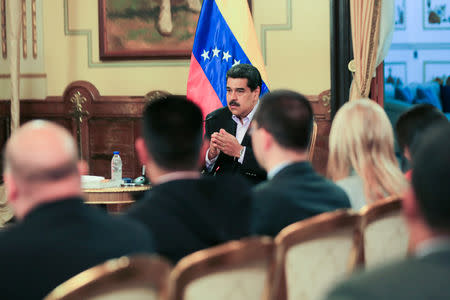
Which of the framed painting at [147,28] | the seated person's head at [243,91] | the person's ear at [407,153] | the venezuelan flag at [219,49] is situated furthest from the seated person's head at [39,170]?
the framed painting at [147,28]

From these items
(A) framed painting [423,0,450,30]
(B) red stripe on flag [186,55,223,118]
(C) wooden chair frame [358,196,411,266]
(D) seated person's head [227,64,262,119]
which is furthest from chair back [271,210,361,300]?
(A) framed painting [423,0,450,30]

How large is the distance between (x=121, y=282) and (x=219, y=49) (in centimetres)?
398

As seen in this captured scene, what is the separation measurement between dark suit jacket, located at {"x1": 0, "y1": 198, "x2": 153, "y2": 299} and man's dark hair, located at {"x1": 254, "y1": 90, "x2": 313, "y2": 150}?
2.79ft

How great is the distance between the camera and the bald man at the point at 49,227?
153 cm

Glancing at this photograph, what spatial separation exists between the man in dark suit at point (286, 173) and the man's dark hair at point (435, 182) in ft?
3.71

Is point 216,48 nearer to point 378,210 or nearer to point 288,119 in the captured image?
point 288,119

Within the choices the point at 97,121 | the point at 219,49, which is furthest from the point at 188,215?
the point at 97,121

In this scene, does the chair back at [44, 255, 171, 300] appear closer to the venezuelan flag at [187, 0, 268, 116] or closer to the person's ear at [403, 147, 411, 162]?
the person's ear at [403, 147, 411, 162]

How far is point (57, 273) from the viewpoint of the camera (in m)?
1.57

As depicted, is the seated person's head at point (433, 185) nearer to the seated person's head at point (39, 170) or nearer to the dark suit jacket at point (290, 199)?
the seated person's head at point (39, 170)

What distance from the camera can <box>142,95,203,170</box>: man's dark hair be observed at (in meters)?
2.01

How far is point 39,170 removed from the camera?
1649 millimetres

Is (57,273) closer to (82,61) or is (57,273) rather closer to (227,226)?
(227,226)

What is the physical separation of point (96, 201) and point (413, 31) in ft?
23.3
